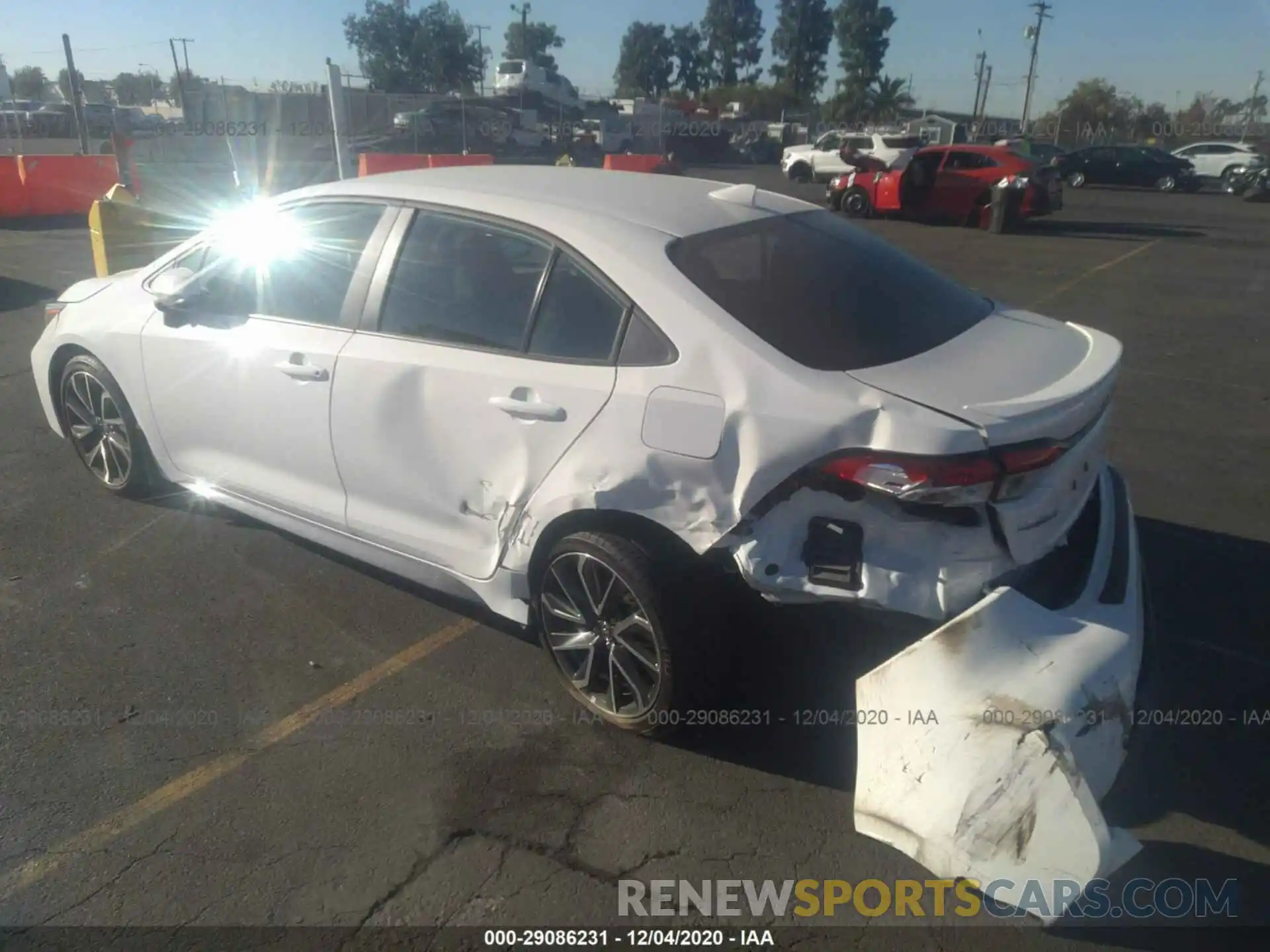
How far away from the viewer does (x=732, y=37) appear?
92.2 metres

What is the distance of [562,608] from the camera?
3.21 metres

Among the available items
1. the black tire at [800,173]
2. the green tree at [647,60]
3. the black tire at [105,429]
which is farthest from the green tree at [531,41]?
the black tire at [105,429]

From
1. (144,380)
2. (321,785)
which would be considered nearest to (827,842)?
(321,785)

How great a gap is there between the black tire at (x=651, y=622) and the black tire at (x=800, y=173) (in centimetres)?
2946

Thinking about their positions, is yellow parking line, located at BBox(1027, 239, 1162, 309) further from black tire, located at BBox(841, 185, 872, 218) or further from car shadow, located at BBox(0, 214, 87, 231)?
car shadow, located at BBox(0, 214, 87, 231)

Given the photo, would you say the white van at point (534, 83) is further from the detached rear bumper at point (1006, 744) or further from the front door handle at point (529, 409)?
the detached rear bumper at point (1006, 744)

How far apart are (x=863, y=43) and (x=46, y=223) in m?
76.4

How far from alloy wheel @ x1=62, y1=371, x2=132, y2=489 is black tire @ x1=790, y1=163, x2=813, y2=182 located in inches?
1113

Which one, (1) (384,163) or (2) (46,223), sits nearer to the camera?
(2) (46,223)

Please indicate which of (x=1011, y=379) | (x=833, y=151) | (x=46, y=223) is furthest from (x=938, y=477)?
(x=833, y=151)

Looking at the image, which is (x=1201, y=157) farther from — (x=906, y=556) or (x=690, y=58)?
(x=690, y=58)

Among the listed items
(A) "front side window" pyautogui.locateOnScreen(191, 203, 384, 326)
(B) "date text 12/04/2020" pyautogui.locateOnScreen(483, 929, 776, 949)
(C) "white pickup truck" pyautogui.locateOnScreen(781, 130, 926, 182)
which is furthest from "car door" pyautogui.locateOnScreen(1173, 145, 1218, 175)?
(B) "date text 12/04/2020" pyautogui.locateOnScreen(483, 929, 776, 949)

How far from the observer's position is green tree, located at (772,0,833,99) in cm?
8469

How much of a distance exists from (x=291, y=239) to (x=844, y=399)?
252 centimetres
